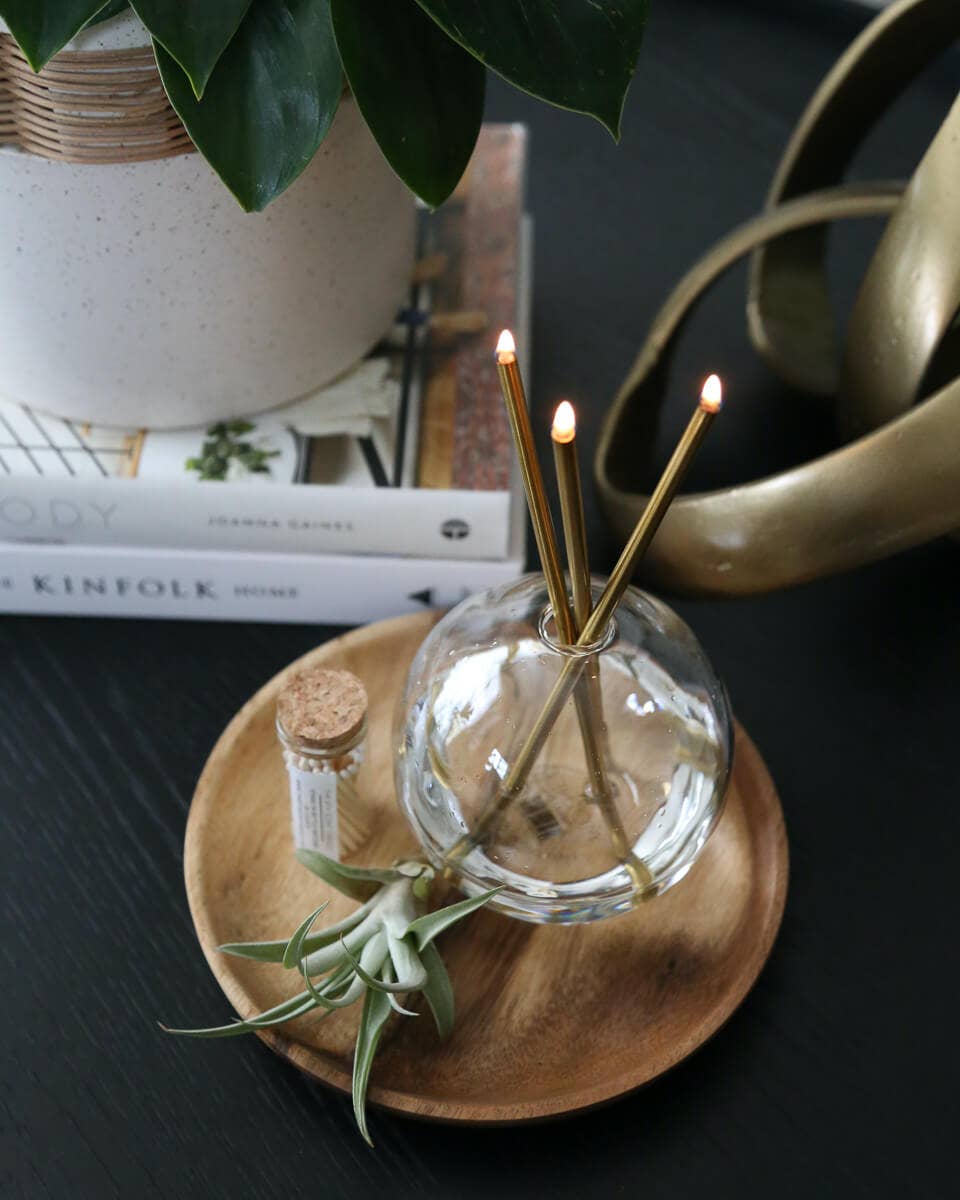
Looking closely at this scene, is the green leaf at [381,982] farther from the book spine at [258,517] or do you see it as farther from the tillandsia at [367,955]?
the book spine at [258,517]

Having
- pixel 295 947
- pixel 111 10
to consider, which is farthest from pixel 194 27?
pixel 295 947

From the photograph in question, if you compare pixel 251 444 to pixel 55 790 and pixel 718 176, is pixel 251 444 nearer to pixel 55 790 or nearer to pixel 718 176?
pixel 55 790

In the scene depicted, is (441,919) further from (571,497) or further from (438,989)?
(571,497)

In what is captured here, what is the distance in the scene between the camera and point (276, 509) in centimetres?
54

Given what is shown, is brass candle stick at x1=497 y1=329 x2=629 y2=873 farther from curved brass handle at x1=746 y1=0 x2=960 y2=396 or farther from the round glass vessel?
curved brass handle at x1=746 y1=0 x2=960 y2=396

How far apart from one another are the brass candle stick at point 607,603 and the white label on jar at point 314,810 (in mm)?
49

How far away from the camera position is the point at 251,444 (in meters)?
0.55

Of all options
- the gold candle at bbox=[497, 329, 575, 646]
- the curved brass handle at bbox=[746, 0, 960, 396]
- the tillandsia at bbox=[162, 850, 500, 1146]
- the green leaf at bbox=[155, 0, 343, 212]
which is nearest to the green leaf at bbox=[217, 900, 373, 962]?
the tillandsia at bbox=[162, 850, 500, 1146]

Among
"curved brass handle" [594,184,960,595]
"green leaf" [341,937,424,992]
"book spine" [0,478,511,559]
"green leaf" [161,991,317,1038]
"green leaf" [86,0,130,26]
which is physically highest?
"green leaf" [86,0,130,26]

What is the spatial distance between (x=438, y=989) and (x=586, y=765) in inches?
3.3

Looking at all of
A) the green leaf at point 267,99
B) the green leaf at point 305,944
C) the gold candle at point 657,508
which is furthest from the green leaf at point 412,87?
the green leaf at point 305,944

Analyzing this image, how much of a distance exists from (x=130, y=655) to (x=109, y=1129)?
0.20m

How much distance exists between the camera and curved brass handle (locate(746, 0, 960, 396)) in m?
0.55

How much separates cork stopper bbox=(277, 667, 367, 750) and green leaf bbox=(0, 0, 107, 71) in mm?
200
